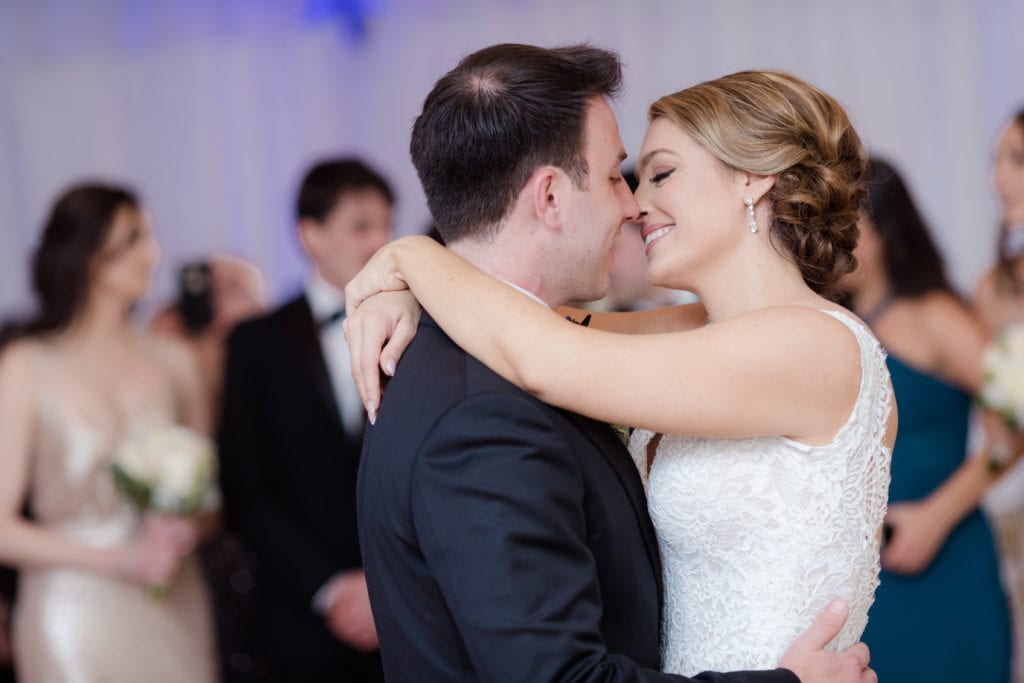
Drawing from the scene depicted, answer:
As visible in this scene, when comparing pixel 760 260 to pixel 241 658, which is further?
pixel 241 658

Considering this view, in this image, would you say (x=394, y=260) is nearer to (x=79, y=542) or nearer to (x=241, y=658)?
(x=79, y=542)

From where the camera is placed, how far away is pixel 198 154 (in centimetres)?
805

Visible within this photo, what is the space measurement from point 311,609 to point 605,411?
8.38ft

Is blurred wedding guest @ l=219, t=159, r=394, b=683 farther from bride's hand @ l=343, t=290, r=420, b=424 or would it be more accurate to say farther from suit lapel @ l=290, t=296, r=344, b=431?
bride's hand @ l=343, t=290, r=420, b=424

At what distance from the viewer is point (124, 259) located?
4.18 meters

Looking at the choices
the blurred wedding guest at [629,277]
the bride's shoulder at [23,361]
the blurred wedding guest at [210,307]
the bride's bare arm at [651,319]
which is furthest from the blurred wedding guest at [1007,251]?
the bride's shoulder at [23,361]

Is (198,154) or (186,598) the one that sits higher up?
(198,154)

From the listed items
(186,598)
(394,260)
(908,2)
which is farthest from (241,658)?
(908,2)

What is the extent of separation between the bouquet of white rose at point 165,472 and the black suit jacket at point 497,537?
222 centimetres

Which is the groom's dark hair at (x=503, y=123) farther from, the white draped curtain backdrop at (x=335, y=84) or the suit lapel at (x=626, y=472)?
the white draped curtain backdrop at (x=335, y=84)

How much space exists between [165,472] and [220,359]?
4.74ft

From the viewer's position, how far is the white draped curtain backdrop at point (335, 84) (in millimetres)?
7148

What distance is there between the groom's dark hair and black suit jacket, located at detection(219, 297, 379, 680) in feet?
7.37

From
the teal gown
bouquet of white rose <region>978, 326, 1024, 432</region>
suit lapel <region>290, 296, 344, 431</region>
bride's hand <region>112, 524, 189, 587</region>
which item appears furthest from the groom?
bride's hand <region>112, 524, 189, 587</region>
